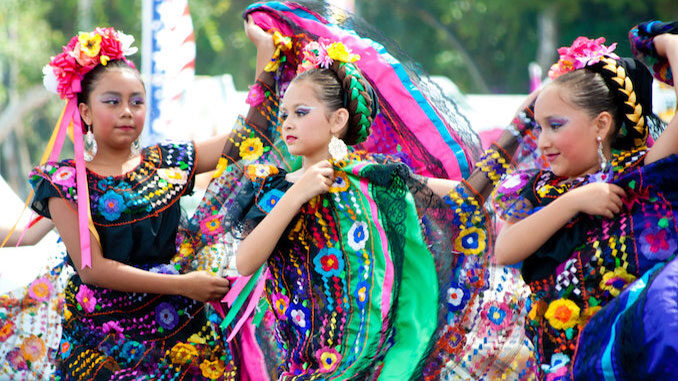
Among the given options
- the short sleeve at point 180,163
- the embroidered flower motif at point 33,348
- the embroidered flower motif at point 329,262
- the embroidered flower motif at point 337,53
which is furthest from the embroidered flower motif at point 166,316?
the embroidered flower motif at point 337,53

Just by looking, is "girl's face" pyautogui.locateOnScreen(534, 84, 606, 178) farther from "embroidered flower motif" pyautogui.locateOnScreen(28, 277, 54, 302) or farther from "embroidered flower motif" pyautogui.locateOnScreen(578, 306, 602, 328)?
"embroidered flower motif" pyautogui.locateOnScreen(28, 277, 54, 302)

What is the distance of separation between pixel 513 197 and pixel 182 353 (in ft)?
4.35

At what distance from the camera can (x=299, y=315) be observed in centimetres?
286

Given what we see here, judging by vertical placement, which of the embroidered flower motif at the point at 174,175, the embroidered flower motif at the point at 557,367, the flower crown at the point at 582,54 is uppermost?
the flower crown at the point at 582,54

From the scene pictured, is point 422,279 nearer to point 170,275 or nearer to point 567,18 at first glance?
point 170,275

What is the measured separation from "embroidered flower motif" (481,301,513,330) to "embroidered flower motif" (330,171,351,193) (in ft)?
2.12

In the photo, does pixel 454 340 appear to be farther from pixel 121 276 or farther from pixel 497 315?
pixel 121 276

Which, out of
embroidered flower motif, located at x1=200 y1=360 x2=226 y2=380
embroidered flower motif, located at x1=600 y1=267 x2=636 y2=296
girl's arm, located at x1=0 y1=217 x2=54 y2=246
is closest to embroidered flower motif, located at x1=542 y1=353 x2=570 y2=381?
embroidered flower motif, located at x1=600 y1=267 x2=636 y2=296

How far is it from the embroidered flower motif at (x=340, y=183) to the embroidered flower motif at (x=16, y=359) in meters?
1.96

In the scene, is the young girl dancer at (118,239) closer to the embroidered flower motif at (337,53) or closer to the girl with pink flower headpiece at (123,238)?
the girl with pink flower headpiece at (123,238)

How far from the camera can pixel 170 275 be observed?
324 cm

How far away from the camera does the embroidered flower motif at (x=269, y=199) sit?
2.87 m

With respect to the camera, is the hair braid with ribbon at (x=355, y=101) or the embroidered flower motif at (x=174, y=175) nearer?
the hair braid with ribbon at (x=355, y=101)

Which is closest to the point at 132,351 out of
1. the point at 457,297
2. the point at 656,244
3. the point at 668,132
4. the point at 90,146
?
the point at 90,146
